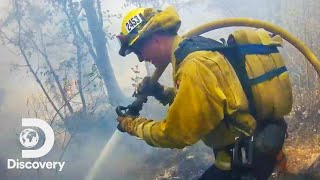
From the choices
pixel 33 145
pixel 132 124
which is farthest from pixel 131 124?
pixel 33 145

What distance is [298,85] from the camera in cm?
464

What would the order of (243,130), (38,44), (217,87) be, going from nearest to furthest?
1. (217,87)
2. (243,130)
3. (38,44)

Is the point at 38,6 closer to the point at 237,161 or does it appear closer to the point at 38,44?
the point at 38,44

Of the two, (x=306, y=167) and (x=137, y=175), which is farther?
(x=137, y=175)

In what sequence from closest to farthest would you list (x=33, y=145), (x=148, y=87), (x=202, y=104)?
(x=202, y=104), (x=148, y=87), (x=33, y=145)

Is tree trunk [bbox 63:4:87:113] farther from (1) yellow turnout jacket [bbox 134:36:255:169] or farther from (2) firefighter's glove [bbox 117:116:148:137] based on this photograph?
(1) yellow turnout jacket [bbox 134:36:255:169]

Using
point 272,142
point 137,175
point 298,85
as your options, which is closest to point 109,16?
point 137,175

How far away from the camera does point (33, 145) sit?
3.82 metres

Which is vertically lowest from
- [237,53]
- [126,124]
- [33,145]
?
[33,145]

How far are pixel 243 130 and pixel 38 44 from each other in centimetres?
322

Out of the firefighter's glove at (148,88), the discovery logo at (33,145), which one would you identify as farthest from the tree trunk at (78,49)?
the firefighter's glove at (148,88)

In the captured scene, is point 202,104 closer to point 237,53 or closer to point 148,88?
point 237,53

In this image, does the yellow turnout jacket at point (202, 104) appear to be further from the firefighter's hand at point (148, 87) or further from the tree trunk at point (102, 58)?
the tree trunk at point (102, 58)

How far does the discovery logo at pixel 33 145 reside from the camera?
3814mm
